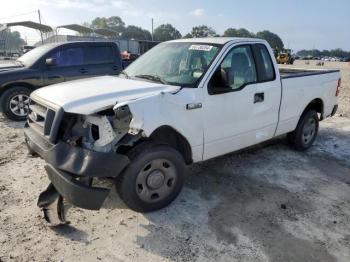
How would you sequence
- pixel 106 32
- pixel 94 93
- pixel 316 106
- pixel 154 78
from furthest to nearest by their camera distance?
pixel 106 32
pixel 316 106
pixel 154 78
pixel 94 93

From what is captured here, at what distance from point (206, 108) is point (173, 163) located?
2.51 ft

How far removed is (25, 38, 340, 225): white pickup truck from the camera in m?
3.37

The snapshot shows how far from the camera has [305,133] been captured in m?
6.16

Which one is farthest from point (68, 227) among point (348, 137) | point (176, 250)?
point (348, 137)

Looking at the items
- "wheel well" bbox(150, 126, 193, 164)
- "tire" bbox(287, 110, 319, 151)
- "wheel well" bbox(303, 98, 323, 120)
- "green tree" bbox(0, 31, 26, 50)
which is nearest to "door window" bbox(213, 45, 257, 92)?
"wheel well" bbox(150, 126, 193, 164)

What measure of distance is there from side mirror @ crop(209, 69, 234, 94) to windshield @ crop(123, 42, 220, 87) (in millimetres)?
160

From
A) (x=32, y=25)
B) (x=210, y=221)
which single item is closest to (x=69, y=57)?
(x=210, y=221)

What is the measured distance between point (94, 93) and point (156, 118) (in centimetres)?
74

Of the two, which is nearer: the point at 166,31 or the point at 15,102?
the point at 15,102

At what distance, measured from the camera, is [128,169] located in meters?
3.53

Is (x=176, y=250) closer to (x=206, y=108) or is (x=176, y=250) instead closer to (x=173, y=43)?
(x=206, y=108)

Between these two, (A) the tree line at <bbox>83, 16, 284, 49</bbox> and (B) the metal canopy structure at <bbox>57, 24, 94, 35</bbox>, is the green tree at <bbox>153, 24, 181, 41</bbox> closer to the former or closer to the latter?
(A) the tree line at <bbox>83, 16, 284, 49</bbox>

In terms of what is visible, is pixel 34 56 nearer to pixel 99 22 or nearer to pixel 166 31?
pixel 166 31

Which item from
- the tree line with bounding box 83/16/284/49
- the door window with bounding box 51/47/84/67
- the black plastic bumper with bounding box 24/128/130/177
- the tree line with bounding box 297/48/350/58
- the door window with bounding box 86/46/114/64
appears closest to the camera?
the black plastic bumper with bounding box 24/128/130/177
